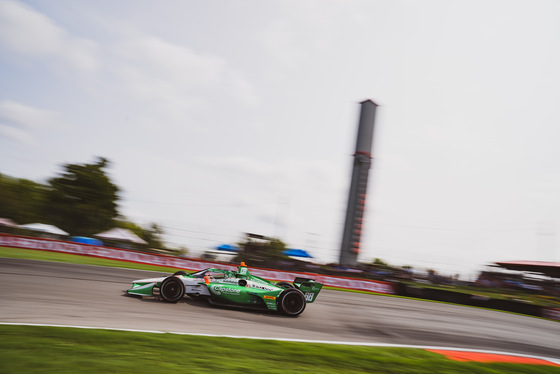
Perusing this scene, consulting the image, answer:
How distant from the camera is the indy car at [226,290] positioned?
899 centimetres

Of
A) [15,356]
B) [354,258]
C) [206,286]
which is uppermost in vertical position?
[354,258]

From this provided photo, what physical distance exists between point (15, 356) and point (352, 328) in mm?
6923

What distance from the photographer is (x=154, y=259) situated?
21297mm

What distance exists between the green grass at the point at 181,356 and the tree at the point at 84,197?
124 feet

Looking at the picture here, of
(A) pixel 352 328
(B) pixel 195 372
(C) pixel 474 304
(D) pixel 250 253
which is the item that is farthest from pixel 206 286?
(C) pixel 474 304

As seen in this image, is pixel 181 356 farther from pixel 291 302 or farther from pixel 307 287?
pixel 307 287

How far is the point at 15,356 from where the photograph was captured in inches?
165

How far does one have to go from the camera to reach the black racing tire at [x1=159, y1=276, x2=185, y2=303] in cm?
889

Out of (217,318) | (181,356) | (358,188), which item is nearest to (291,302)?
(217,318)

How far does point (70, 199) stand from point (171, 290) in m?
40.6

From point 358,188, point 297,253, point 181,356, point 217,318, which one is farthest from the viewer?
point 358,188

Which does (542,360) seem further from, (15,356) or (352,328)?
(15,356)

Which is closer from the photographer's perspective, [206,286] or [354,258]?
[206,286]

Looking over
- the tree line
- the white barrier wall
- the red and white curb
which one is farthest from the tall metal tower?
the red and white curb
